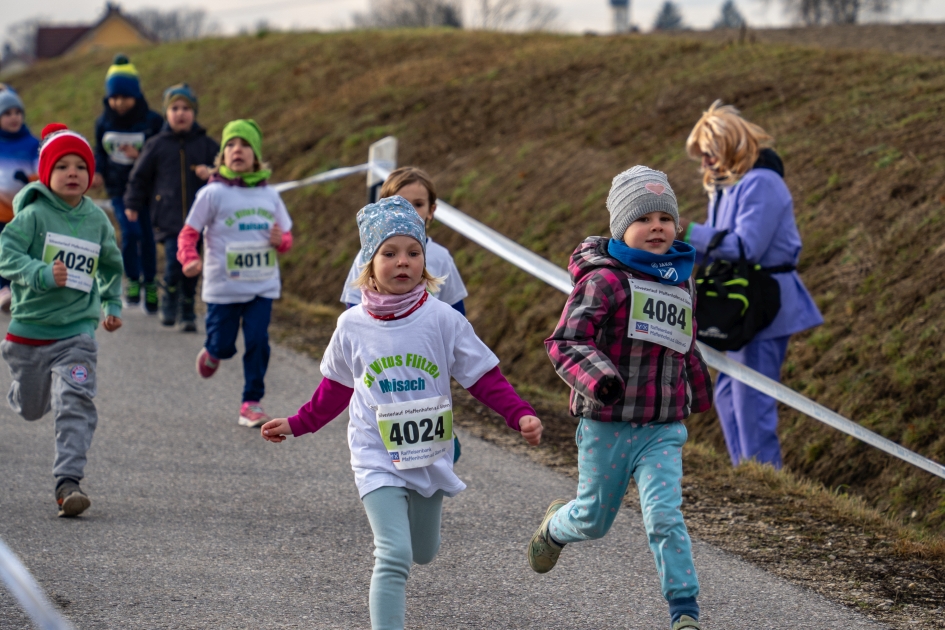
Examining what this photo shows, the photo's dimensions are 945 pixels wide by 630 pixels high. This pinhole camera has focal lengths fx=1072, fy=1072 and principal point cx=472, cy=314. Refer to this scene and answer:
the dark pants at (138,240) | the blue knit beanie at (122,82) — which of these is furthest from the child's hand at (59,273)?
the blue knit beanie at (122,82)

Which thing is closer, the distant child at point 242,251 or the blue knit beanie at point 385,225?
the blue knit beanie at point 385,225

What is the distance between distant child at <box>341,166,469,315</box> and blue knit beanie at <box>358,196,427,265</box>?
4.15ft

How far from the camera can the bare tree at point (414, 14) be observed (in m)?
63.1

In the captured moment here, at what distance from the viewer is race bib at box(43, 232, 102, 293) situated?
17.9 feet

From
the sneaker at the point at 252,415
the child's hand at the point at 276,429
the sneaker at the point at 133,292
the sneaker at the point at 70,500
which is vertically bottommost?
the sneaker at the point at 133,292

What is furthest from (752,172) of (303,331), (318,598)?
(303,331)

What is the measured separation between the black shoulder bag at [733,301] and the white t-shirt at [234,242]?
2.84m

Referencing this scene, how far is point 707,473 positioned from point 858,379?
5.86 feet

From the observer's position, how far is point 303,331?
36.2ft

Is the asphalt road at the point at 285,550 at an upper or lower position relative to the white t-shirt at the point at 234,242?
lower

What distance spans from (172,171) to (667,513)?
24.5 ft

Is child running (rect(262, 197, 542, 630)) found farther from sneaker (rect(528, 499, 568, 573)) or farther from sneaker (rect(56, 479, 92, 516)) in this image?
sneaker (rect(56, 479, 92, 516))

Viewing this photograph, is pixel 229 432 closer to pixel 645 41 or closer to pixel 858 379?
pixel 858 379

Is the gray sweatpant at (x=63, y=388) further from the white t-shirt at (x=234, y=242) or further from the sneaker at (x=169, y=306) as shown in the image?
the sneaker at (x=169, y=306)
